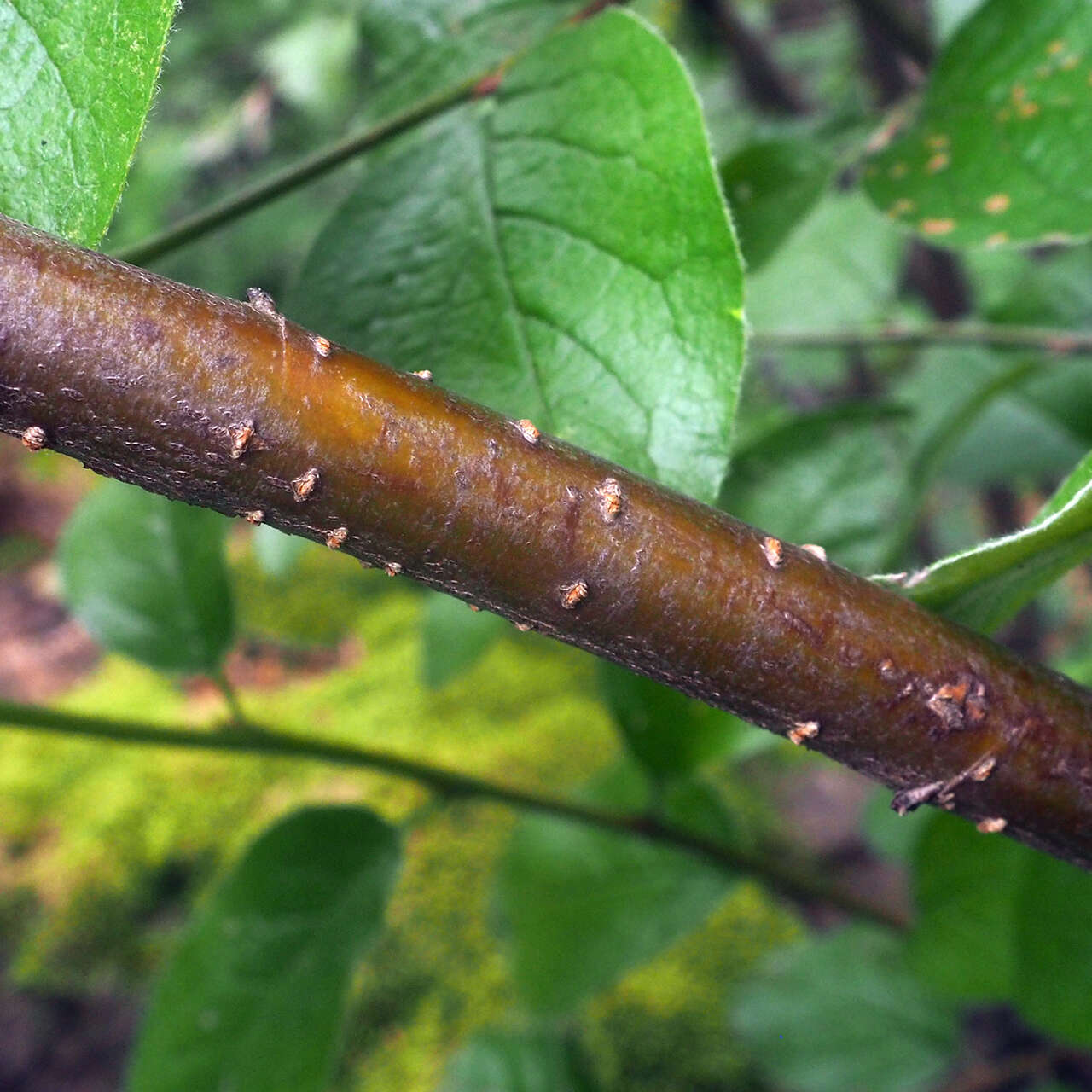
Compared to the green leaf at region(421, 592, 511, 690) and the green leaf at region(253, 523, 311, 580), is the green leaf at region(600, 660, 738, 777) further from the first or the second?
the green leaf at region(253, 523, 311, 580)

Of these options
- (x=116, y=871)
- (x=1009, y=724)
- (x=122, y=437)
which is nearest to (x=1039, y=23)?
(x=1009, y=724)

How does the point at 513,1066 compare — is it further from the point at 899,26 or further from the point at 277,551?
the point at 899,26

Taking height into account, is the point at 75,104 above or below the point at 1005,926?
above

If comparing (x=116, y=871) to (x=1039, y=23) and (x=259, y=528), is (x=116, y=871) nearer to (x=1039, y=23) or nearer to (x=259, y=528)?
(x=259, y=528)

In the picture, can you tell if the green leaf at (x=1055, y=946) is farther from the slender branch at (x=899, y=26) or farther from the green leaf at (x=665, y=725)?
the slender branch at (x=899, y=26)

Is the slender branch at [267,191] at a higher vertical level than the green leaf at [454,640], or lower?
higher

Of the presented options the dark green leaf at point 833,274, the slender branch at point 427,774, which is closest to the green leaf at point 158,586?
the slender branch at point 427,774

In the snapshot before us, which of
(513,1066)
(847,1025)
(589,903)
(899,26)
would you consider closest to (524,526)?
(589,903)
